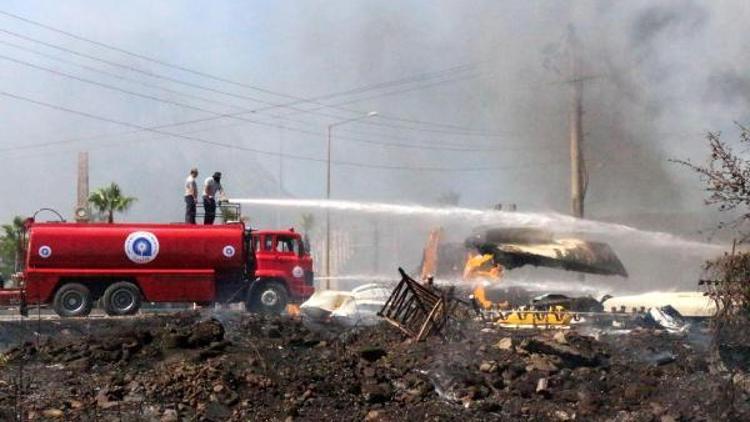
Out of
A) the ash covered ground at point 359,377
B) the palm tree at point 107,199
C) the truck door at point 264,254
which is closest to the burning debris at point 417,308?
the ash covered ground at point 359,377

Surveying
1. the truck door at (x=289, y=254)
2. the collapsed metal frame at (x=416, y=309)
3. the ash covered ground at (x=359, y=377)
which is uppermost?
the truck door at (x=289, y=254)

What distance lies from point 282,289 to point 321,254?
4014 centimetres

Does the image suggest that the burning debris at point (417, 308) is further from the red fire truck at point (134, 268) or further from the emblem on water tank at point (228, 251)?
the red fire truck at point (134, 268)

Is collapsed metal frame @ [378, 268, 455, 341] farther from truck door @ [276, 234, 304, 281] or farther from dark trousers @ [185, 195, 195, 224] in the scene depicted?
dark trousers @ [185, 195, 195, 224]

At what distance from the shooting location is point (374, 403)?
1126 cm

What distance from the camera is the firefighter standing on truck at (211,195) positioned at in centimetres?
2320

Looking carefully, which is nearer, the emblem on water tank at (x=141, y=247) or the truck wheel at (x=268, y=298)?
the emblem on water tank at (x=141, y=247)

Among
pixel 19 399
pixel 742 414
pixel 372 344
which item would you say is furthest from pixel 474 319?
pixel 19 399

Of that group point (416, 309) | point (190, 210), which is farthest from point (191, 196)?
point (416, 309)

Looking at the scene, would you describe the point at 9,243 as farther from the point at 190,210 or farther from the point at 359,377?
the point at 359,377

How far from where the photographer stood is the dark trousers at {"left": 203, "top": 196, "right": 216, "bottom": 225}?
931 inches

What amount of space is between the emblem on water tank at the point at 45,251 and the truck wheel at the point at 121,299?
163cm

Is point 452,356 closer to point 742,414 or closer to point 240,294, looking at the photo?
point 742,414

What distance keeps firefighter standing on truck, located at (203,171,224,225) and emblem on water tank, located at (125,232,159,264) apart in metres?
1.62
